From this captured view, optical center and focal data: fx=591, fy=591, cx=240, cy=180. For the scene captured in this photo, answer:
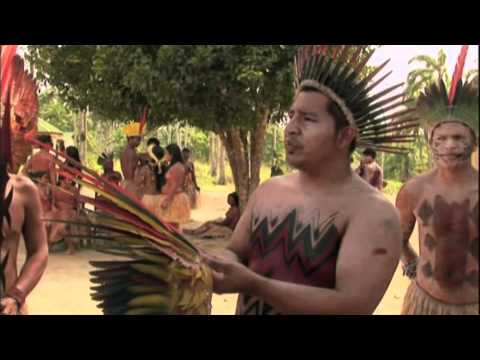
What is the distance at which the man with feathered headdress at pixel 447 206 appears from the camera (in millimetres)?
3061

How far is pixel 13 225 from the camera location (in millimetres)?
2539

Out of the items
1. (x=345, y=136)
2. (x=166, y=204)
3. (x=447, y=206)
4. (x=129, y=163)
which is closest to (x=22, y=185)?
(x=345, y=136)

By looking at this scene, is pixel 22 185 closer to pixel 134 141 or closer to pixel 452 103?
pixel 452 103

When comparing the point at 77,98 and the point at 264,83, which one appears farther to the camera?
the point at 77,98

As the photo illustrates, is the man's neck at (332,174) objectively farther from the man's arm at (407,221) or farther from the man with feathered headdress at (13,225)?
the man's arm at (407,221)

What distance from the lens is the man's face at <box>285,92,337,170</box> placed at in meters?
2.06

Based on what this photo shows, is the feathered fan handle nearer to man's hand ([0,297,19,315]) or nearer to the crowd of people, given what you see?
the crowd of people

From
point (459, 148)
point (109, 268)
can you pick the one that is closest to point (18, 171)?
point (109, 268)

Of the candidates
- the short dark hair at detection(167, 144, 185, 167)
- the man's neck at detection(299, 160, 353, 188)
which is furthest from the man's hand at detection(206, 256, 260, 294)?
the short dark hair at detection(167, 144, 185, 167)

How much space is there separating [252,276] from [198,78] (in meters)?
6.18

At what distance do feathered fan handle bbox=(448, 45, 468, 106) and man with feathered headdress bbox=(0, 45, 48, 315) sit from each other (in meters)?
2.04

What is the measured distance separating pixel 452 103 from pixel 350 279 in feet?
5.32

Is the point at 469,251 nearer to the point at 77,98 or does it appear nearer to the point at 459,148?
the point at 459,148

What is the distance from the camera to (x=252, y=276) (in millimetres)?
Result: 1890
